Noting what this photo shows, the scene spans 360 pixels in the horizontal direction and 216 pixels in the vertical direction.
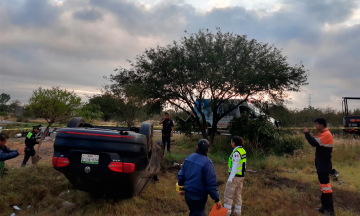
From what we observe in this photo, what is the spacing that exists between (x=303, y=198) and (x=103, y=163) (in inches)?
184

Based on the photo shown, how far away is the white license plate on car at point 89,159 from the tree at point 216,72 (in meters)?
8.45

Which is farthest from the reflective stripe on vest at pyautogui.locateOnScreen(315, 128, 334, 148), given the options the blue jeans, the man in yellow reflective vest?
the blue jeans

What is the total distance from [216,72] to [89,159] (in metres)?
9.22

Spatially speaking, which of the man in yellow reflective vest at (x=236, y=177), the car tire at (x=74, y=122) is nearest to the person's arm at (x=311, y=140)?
the man in yellow reflective vest at (x=236, y=177)

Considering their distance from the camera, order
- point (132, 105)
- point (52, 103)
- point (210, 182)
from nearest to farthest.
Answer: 1. point (210, 182)
2. point (52, 103)
3. point (132, 105)

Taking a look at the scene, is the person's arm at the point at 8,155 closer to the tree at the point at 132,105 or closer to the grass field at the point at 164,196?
the grass field at the point at 164,196

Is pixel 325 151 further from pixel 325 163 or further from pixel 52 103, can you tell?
pixel 52 103

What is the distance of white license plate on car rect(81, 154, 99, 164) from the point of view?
4.23m

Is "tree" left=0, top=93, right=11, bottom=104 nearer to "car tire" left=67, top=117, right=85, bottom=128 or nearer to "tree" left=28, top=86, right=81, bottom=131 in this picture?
"tree" left=28, top=86, right=81, bottom=131

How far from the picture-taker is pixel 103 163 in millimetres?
4203

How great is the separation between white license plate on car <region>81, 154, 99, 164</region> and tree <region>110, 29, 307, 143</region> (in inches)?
333

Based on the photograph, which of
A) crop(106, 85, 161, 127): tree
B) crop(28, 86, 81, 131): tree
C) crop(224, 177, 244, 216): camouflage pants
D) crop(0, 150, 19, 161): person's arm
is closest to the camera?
crop(224, 177, 244, 216): camouflage pants

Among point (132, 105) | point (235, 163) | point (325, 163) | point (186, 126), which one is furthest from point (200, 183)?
point (186, 126)

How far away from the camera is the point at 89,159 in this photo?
4.25 metres
